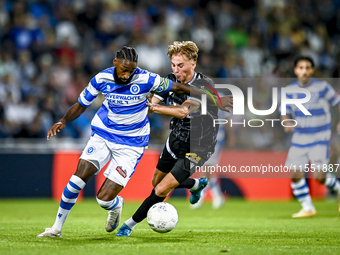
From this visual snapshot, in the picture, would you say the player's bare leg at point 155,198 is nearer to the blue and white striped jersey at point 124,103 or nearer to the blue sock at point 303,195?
the blue and white striped jersey at point 124,103

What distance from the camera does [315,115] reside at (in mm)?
9461

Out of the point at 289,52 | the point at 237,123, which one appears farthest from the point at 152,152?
the point at 289,52

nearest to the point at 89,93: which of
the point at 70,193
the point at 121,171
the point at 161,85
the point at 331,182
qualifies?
the point at 161,85

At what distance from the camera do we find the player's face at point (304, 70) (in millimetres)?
9266

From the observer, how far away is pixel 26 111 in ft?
42.7

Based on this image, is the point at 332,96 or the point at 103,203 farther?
the point at 332,96

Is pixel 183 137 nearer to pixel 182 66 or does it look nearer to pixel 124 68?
pixel 182 66

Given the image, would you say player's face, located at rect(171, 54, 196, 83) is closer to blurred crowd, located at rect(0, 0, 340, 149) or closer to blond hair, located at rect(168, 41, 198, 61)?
blond hair, located at rect(168, 41, 198, 61)

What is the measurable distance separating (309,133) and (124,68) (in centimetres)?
468

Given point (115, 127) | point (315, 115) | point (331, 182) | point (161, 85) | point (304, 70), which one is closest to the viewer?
point (161, 85)

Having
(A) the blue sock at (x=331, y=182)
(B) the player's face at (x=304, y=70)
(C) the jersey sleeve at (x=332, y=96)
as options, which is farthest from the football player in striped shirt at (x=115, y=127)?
(A) the blue sock at (x=331, y=182)

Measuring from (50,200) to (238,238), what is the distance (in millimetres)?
7185

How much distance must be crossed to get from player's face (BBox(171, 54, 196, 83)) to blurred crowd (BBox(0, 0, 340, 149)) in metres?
6.42

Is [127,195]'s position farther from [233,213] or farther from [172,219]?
[172,219]
